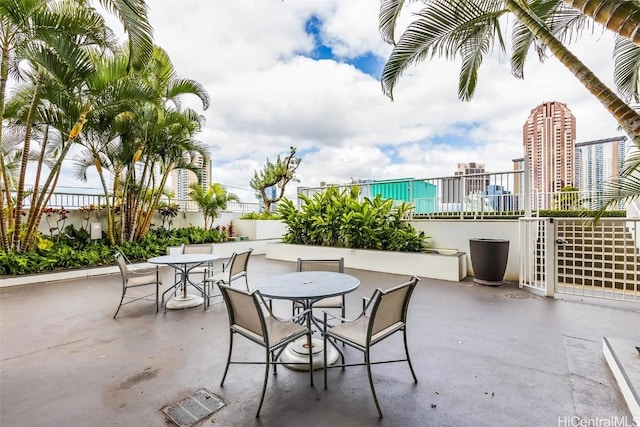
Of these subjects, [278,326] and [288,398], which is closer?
[288,398]

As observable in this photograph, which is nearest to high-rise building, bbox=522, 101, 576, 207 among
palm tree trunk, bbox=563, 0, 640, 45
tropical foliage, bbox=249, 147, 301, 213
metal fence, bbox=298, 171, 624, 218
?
metal fence, bbox=298, 171, 624, 218

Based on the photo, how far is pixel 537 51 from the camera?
14.0ft

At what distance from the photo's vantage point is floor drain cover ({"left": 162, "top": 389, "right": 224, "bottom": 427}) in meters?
1.94

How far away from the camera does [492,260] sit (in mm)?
5574

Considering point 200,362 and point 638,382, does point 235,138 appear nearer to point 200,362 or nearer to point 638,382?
point 200,362

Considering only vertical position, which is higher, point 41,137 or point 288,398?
point 41,137

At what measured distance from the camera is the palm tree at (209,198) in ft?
33.6

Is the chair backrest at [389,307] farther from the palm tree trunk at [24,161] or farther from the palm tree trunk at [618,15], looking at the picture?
the palm tree trunk at [24,161]

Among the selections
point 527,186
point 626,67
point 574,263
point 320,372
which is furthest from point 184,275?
point 527,186

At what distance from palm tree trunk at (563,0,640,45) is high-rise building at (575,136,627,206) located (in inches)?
63.3

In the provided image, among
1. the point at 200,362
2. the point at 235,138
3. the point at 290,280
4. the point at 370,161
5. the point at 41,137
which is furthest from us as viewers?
the point at 370,161

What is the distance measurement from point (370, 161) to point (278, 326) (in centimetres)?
1210

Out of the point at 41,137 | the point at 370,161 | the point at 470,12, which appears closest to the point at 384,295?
the point at 470,12

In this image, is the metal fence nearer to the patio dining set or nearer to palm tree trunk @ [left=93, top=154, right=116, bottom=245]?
the patio dining set
